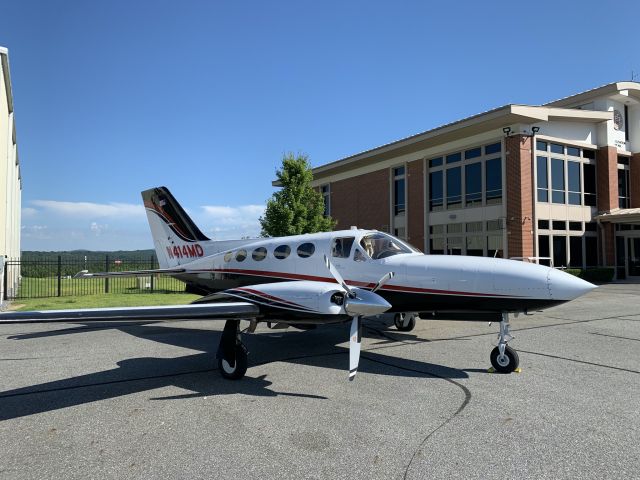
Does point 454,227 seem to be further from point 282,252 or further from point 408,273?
point 408,273

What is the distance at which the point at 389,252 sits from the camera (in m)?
9.09

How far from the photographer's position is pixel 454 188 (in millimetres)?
30000

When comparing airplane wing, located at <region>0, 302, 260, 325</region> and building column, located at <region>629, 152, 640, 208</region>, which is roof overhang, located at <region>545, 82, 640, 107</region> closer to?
building column, located at <region>629, 152, 640, 208</region>

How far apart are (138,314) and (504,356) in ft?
19.8

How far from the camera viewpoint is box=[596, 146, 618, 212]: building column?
95.0 feet

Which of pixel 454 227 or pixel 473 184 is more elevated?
pixel 473 184

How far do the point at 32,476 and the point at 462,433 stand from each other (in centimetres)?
439

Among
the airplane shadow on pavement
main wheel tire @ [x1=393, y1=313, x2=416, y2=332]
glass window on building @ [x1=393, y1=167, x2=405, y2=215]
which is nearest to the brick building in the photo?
glass window on building @ [x1=393, y1=167, x2=405, y2=215]

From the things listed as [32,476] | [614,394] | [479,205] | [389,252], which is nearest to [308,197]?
[479,205]

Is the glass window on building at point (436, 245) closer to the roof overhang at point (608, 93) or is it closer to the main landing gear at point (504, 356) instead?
the roof overhang at point (608, 93)

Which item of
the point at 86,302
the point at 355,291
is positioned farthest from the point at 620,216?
the point at 86,302

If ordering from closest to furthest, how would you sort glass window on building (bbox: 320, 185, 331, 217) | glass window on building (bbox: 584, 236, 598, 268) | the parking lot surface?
the parking lot surface → glass window on building (bbox: 584, 236, 598, 268) → glass window on building (bbox: 320, 185, 331, 217)

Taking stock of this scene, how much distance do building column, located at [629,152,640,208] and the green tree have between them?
21.7 metres

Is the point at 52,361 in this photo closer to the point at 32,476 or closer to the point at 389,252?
the point at 32,476
